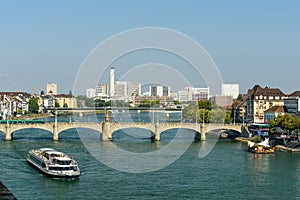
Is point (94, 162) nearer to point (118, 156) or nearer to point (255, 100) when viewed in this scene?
point (118, 156)

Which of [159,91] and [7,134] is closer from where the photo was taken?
[7,134]

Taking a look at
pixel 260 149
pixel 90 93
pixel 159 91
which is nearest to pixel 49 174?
pixel 260 149

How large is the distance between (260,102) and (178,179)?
121ft

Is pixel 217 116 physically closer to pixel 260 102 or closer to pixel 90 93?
pixel 260 102

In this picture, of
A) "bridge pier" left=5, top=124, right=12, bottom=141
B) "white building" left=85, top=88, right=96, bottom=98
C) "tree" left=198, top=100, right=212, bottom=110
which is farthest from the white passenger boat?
"white building" left=85, top=88, right=96, bottom=98

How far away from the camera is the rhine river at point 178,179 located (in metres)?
23.6

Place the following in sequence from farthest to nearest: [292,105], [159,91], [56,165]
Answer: [159,91], [292,105], [56,165]

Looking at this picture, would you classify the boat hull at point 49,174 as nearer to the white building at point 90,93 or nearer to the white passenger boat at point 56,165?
the white passenger boat at point 56,165

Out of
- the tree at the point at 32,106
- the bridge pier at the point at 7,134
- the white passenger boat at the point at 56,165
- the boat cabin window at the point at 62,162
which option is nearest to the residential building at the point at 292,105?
the bridge pier at the point at 7,134

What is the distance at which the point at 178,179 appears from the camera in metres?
26.9

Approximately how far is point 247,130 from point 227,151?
11.3 metres

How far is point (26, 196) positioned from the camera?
903 inches

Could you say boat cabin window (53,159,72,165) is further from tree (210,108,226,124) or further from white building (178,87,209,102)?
white building (178,87,209,102)

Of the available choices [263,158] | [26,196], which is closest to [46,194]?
[26,196]
